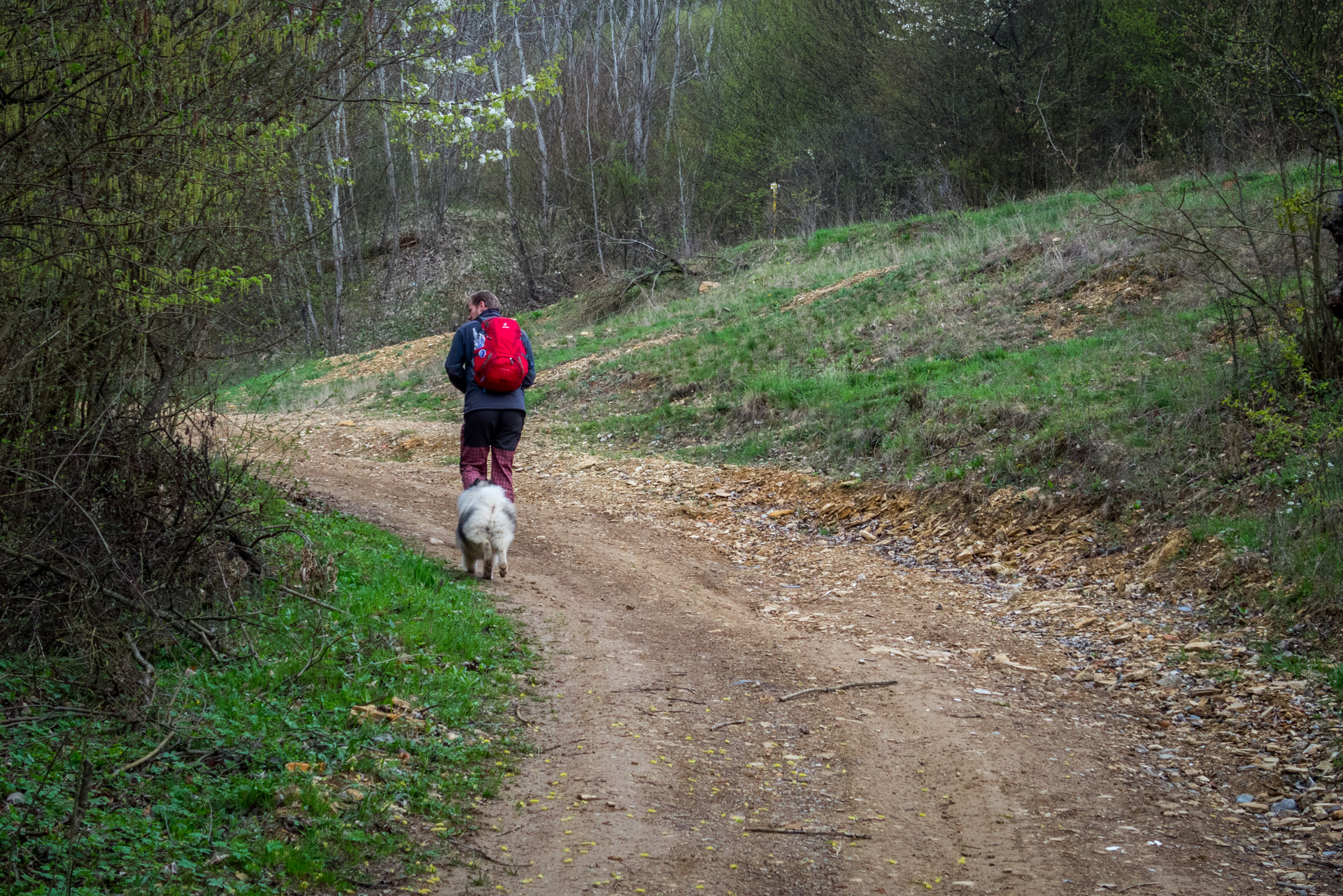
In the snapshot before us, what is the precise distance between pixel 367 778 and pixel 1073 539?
690 centimetres

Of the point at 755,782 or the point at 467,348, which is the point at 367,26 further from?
the point at 755,782

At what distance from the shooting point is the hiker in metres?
8.36

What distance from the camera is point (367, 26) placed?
684 cm

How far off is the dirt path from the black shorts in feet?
3.76

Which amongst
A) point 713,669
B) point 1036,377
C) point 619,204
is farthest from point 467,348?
point 619,204

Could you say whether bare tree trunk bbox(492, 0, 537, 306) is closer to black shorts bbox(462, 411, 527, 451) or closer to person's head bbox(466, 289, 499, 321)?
person's head bbox(466, 289, 499, 321)

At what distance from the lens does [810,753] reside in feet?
16.5

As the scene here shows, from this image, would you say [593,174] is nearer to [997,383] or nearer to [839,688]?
[997,383]

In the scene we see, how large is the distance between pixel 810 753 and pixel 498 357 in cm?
479

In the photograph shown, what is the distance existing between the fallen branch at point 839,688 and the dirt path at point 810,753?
61 millimetres

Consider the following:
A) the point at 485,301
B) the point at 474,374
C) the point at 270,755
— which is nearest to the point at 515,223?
the point at 485,301

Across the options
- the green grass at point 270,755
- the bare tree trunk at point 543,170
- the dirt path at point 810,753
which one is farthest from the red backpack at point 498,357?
the bare tree trunk at point 543,170

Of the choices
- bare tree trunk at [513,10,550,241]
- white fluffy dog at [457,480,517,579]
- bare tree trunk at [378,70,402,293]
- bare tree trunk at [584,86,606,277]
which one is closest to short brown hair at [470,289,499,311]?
white fluffy dog at [457,480,517,579]

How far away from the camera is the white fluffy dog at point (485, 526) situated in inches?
307
